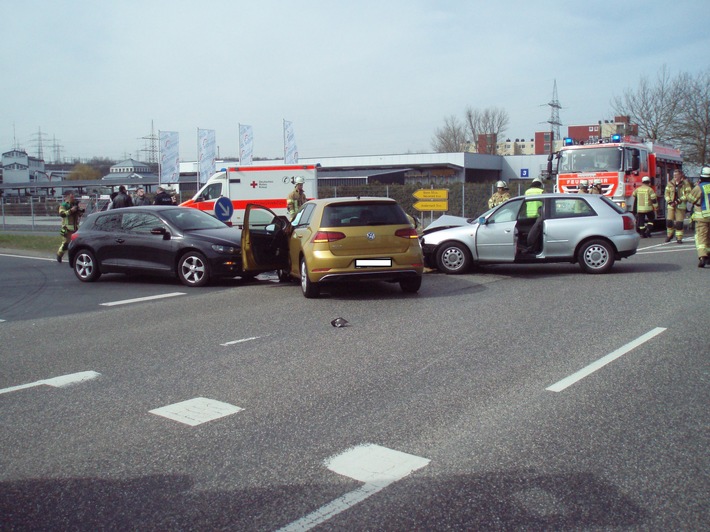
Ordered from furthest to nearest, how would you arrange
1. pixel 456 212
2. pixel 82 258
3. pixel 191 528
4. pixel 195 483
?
pixel 456 212, pixel 82 258, pixel 195 483, pixel 191 528

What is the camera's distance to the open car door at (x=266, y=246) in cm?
1231

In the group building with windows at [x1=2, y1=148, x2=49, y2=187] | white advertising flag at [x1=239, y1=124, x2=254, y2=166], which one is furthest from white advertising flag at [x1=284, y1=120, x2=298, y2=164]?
building with windows at [x1=2, y1=148, x2=49, y2=187]

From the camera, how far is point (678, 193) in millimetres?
19281

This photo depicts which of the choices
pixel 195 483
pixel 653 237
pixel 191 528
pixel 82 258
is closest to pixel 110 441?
pixel 195 483

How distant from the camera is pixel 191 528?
346cm

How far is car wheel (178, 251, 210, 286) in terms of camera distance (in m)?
A: 13.1

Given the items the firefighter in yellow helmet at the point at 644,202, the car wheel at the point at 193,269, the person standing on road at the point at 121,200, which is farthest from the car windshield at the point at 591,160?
the car wheel at the point at 193,269

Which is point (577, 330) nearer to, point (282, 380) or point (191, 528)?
point (282, 380)

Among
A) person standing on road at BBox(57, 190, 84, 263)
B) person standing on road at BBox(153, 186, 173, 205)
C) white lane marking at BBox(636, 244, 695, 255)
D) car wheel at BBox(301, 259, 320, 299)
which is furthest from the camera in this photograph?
person standing on road at BBox(153, 186, 173, 205)

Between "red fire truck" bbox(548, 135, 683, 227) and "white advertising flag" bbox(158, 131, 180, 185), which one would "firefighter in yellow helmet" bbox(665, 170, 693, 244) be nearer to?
"red fire truck" bbox(548, 135, 683, 227)

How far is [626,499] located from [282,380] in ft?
10.5

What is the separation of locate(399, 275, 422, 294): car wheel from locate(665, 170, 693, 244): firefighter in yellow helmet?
1096 cm

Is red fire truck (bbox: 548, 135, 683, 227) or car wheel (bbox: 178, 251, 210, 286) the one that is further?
red fire truck (bbox: 548, 135, 683, 227)

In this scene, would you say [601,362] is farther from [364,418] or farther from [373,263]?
[373,263]
